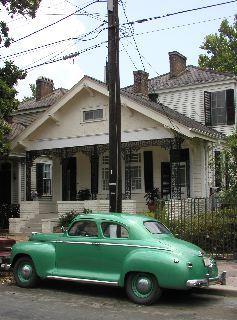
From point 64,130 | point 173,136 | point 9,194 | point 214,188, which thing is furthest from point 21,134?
point 214,188

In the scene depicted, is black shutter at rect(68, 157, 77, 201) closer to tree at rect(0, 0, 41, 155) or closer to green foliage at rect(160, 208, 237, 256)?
tree at rect(0, 0, 41, 155)

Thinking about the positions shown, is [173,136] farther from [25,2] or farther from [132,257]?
[132,257]

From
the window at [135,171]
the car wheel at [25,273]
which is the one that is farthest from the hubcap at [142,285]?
the window at [135,171]

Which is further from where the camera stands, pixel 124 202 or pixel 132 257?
pixel 124 202

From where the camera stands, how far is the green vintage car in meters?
9.06

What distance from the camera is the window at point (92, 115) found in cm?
2216

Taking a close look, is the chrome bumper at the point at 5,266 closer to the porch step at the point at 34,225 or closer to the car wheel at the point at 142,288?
the car wheel at the point at 142,288

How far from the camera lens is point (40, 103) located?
99.9 feet

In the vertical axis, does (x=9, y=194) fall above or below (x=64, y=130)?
below

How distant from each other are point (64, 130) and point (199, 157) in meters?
5.97

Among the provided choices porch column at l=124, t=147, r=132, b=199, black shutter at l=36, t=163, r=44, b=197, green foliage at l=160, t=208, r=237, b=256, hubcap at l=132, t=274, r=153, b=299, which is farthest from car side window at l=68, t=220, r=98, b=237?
black shutter at l=36, t=163, r=44, b=197

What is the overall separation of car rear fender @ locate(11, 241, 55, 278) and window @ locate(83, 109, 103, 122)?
38.6 feet

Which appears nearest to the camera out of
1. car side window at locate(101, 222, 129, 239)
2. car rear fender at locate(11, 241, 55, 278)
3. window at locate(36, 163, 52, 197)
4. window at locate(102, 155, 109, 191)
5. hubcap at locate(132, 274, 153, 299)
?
hubcap at locate(132, 274, 153, 299)

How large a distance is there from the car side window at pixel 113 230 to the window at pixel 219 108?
15.1m
